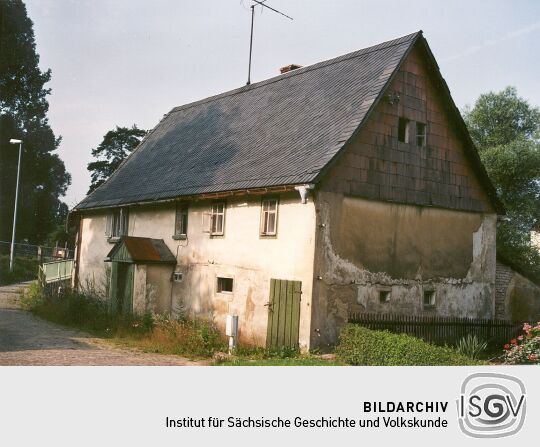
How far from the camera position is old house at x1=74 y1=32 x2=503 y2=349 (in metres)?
13.9

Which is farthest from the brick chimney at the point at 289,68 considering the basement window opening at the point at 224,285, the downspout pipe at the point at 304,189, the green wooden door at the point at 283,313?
the green wooden door at the point at 283,313

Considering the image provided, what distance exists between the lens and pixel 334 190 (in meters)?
14.0

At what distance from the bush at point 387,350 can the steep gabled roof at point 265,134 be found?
3701 mm

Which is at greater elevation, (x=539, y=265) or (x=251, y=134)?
(x=251, y=134)

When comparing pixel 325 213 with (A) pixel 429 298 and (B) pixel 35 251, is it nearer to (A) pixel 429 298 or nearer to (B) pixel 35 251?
(A) pixel 429 298

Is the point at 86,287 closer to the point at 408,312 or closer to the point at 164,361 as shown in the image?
the point at 164,361

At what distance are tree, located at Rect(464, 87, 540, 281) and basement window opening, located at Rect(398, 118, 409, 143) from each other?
8152 mm

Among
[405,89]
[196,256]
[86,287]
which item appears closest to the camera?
[405,89]

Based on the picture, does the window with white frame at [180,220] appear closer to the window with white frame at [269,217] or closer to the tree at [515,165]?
the window with white frame at [269,217]

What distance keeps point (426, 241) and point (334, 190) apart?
394 centimetres

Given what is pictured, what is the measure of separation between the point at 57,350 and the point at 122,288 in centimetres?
659
